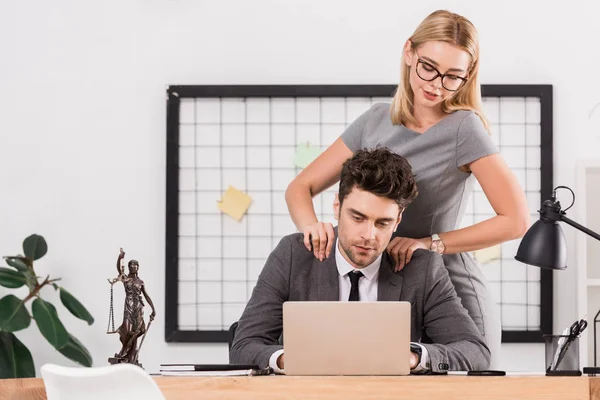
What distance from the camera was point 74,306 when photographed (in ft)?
10.5

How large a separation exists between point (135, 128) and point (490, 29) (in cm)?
135

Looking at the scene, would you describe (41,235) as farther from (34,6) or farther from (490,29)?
(490,29)

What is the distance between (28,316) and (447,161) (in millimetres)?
1553

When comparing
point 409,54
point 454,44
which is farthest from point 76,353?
point 454,44

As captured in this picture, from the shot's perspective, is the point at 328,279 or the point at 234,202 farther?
the point at 234,202

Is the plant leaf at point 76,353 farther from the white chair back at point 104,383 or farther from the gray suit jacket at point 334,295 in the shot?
the white chair back at point 104,383

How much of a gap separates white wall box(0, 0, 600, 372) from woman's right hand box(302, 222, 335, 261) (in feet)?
3.56

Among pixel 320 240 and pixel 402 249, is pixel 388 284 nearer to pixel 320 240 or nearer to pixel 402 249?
pixel 402 249

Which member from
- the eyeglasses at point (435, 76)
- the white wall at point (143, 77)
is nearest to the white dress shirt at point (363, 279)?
the eyeglasses at point (435, 76)

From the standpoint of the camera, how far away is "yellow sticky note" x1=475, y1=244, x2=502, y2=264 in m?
3.35

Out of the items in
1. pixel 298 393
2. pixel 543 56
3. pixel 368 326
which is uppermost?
pixel 543 56

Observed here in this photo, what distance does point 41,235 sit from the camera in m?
3.42

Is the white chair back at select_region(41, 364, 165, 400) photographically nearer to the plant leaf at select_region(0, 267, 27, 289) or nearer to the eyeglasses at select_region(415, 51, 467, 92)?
the eyeglasses at select_region(415, 51, 467, 92)

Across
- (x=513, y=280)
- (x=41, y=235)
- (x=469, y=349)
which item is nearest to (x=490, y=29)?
(x=513, y=280)
